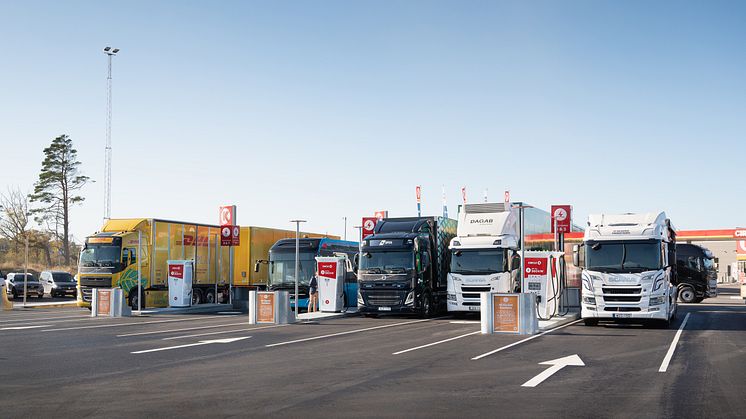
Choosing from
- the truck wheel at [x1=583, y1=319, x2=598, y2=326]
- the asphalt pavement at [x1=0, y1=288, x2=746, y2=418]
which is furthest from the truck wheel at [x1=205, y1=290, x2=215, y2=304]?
the truck wheel at [x1=583, y1=319, x2=598, y2=326]

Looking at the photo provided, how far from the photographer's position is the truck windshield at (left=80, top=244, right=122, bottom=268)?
104ft

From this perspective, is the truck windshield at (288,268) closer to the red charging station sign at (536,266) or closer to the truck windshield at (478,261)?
the truck windshield at (478,261)

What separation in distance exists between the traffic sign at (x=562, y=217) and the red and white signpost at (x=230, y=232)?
47.6ft

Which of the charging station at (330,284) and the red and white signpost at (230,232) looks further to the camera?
the red and white signpost at (230,232)

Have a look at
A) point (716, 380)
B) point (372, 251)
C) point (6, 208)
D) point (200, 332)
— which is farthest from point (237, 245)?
point (6, 208)

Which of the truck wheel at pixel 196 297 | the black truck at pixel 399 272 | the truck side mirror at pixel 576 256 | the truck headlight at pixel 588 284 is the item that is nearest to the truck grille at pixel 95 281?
the truck wheel at pixel 196 297

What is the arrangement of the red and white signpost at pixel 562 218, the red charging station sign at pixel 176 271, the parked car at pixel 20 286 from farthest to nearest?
1. the parked car at pixel 20 286
2. the red charging station sign at pixel 176 271
3. the red and white signpost at pixel 562 218

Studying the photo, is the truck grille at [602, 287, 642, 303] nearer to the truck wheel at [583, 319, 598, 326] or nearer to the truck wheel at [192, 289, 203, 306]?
the truck wheel at [583, 319, 598, 326]

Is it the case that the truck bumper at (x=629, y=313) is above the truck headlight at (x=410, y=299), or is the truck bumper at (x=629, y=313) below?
below

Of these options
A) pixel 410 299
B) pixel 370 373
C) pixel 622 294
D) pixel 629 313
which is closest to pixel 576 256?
pixel 622 294

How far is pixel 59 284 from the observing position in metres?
46.6

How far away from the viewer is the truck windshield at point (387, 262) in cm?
2680

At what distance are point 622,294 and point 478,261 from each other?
551cm

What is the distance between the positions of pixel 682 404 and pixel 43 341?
15.0 meters
